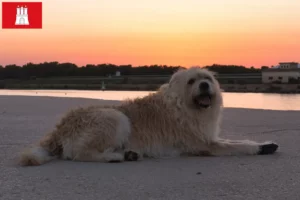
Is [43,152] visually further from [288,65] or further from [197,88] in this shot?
[288,65]

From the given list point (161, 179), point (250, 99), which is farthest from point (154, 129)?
point (250, 99)

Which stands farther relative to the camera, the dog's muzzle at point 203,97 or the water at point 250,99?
the water at point 250,99

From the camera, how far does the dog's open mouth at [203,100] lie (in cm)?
635

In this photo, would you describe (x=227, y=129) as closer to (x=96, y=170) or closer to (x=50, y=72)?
(x=96, y=170)

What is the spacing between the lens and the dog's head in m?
6.26

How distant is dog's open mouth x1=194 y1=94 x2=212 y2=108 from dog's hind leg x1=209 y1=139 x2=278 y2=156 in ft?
1.91

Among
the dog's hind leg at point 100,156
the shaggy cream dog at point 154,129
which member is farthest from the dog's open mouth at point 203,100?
the dog's hind leg at point 100,156

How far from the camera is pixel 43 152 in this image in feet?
18.9

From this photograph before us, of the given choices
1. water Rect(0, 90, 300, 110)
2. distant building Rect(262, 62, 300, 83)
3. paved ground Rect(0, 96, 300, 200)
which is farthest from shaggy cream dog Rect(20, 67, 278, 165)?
distant building Rect(262, 62, 300, 83)

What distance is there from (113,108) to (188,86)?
1.17 m

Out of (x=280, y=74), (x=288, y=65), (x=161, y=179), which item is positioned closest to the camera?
(x=161, y=179)

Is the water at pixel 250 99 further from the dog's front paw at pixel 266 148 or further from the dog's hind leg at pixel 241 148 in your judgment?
the dog's front paw at pixel 266 148

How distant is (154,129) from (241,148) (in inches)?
50.9

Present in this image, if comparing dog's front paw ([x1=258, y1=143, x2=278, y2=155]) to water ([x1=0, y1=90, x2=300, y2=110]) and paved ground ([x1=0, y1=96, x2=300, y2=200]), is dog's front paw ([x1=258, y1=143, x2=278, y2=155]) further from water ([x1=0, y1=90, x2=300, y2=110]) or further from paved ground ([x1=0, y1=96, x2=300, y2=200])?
water ([x1=0, y1=90, x2=300, y2=110])
